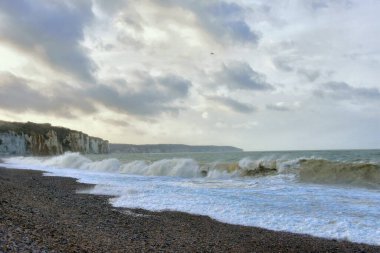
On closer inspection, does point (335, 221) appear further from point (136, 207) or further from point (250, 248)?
point (136, 207)

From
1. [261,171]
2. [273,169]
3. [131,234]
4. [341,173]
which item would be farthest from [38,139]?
[131,234]

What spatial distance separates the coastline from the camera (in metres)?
8.66

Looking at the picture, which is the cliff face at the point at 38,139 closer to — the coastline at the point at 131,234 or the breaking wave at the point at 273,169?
the breaking wave at the point at 273,169

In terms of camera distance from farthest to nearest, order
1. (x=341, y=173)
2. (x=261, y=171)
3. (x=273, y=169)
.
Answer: (x=261, y=171) < (x=273, y=169) < (x=341, y=173)

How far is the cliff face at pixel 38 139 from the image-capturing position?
424ft

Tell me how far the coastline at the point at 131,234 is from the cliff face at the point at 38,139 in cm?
12215

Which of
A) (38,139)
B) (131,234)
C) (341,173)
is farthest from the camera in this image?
→ (38,139)

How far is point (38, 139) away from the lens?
14488 cm

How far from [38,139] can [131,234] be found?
143371 mm

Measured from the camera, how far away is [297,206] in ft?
54.1

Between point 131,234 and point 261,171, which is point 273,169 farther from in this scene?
point 131,234

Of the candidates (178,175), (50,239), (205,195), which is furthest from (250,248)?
(178,175)

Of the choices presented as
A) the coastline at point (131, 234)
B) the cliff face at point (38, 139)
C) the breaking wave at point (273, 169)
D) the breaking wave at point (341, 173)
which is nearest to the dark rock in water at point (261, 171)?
the breaking wave at point (273, 169)

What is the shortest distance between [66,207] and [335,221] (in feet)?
30.4
